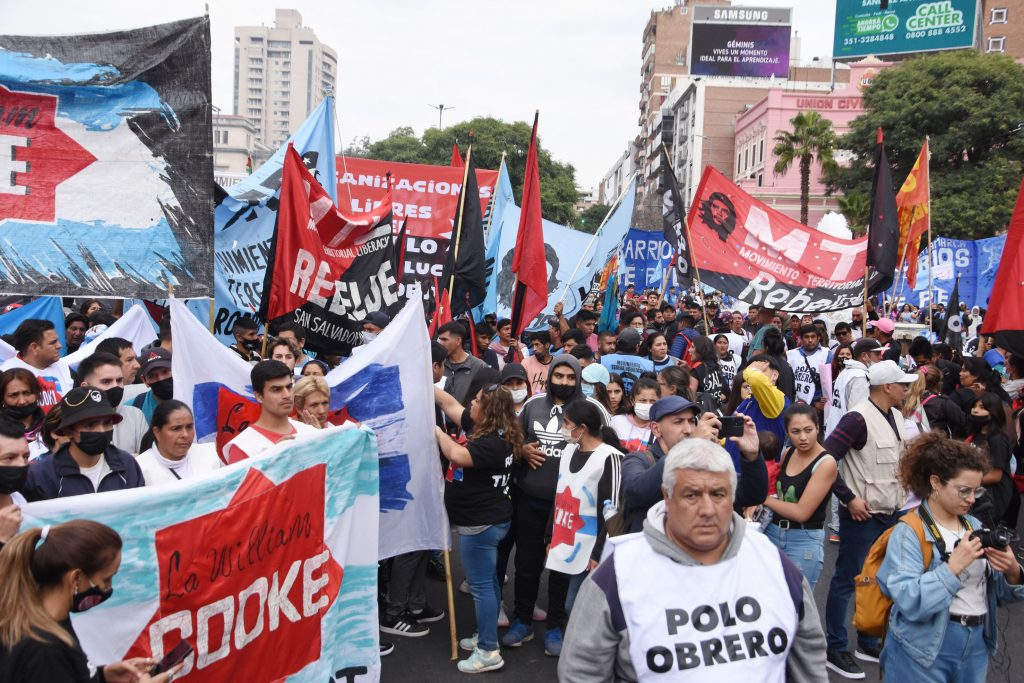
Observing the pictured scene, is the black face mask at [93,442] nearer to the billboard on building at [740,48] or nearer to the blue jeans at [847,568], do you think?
the blue jeans at [847,568]

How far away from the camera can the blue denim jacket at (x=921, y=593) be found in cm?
341

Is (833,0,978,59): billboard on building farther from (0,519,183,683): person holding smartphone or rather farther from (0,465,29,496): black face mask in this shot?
(0,519,183,683): person holding smartphone

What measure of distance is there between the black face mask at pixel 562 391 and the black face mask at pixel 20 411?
306cm

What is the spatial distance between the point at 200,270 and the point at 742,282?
243 inches

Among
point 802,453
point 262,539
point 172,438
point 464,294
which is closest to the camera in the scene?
point 262,539

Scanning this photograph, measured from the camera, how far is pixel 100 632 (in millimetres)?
3094

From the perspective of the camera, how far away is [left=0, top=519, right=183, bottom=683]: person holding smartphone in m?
2.31

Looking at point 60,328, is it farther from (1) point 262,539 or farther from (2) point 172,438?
(1) point 262,539

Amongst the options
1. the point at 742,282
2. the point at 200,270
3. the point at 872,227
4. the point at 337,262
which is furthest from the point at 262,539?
the point at 872,227

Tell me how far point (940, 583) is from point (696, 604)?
1463 millimetres

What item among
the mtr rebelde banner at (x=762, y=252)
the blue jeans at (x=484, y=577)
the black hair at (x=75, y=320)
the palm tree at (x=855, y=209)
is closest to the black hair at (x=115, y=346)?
the blue jeans at (x=484, y=577)

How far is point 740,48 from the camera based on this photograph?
76.1m

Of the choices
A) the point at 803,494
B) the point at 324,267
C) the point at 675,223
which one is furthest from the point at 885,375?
the point at 675,223

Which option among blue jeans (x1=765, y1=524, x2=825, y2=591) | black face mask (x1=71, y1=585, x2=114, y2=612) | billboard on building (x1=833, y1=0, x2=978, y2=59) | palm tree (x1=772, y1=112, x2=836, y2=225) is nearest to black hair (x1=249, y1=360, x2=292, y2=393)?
black face mask (x1=71, y1=585, x2=114, y2=612)
